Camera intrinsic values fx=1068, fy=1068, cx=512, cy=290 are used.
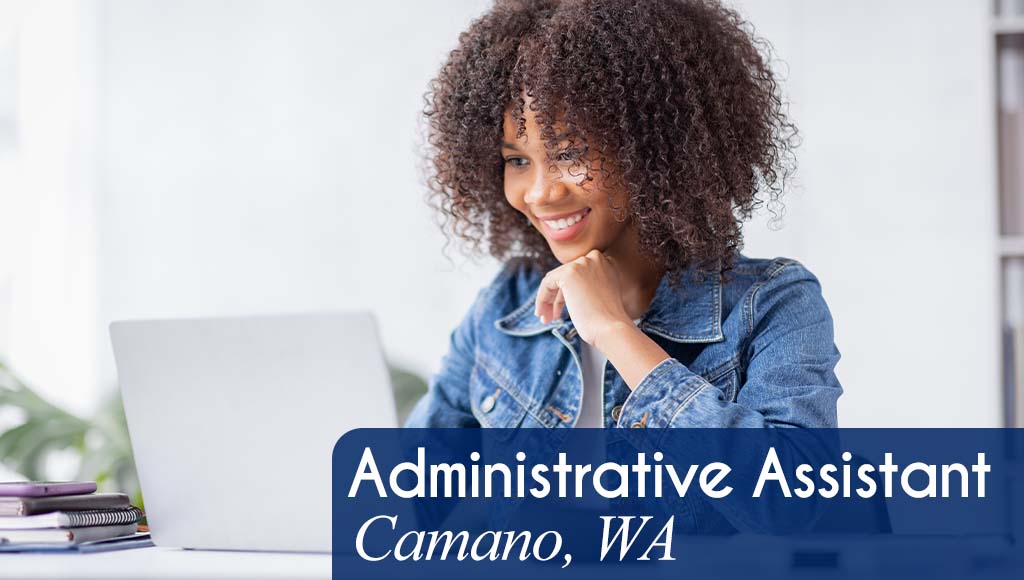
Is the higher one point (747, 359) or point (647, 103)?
point (647, 103)

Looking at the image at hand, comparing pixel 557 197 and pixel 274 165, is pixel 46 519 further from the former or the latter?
pixel 274 165

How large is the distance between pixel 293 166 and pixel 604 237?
1.45 metres

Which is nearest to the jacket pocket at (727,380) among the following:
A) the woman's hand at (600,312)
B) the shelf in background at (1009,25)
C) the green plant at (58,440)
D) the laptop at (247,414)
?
the woman's hand at (600,312)

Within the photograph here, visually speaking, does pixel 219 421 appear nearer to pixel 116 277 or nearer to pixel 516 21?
pixel 516 21

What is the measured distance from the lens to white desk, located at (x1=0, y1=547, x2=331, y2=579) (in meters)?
0.95

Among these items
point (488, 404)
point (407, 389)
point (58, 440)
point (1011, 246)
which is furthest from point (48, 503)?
point (1011, 246)

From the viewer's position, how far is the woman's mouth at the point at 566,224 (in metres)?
1.53

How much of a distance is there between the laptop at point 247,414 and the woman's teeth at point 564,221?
0.55m

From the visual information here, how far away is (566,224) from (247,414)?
62 cm

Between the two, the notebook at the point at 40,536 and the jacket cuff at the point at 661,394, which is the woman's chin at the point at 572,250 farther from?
the notebook at the point at 40,536

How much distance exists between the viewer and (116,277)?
2.89 m

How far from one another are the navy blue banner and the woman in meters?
0.04

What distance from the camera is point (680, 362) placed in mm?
1520

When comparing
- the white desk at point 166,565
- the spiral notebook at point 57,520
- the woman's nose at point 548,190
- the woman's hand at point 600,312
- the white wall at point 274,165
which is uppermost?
the white wall at point 274,165
